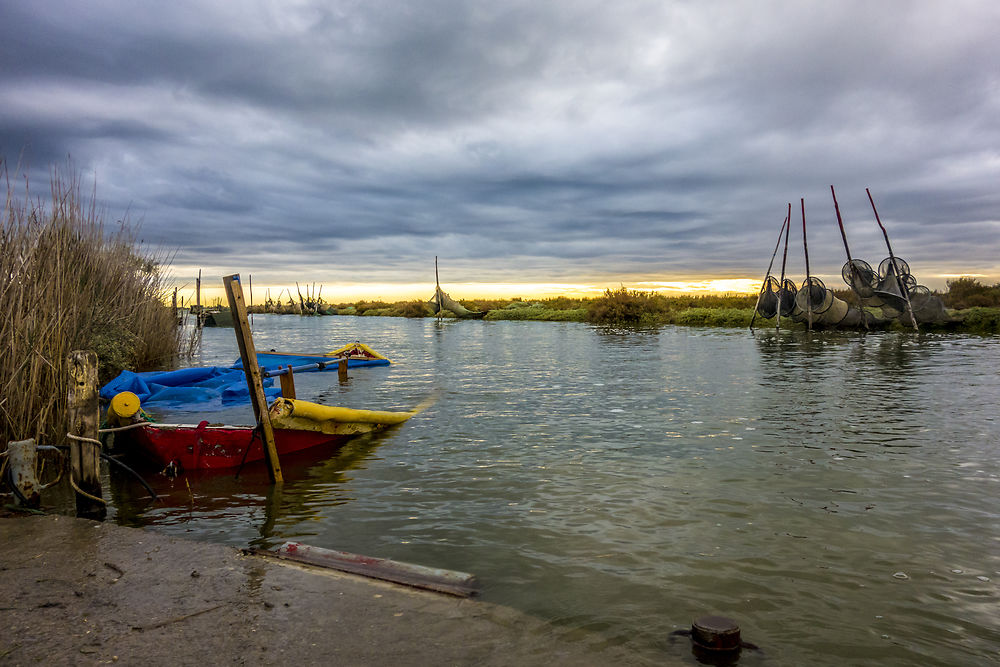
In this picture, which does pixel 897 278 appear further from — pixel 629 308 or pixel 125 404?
pixel 125 404

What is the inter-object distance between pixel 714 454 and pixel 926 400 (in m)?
7.63

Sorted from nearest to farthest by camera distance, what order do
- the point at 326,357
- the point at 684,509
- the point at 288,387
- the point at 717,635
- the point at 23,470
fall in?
the point at 717,635, the point at 23,470, the point at 684,509, the point at 288,387, the point at 326,357

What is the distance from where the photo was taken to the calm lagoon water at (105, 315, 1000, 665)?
15.0 ft

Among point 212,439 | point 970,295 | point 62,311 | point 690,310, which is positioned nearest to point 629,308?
point 690,310

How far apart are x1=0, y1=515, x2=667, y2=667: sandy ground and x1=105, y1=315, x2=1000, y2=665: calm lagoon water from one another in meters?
0.64

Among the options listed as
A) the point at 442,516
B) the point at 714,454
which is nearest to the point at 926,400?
the point at 714,454

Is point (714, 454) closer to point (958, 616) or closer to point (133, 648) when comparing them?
point (958, 616)

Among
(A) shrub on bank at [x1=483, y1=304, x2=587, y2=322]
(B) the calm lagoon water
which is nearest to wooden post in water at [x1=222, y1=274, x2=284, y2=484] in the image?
(B) the calm lagoon water

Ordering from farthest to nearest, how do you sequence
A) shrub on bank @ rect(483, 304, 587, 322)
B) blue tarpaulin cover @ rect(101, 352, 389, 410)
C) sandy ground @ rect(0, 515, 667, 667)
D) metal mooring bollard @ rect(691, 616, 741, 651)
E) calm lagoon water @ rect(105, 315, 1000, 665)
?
shrub on bank @ rect(483, 304, 587, 322) → blue tarpaulin cover @ rect(101, 352, 389, 410) → calm lagoon water @ rect(105, 315, 1000, 665) → metal mooring bollard @ rect(691, 616, 741, 651) → sandy ground @ rect(0, 515, 667, 667)

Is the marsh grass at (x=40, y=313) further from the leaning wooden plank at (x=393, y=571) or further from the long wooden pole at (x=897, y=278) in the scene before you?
the long wooden pole at (x=897, y=278)

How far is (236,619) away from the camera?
403 centimetres

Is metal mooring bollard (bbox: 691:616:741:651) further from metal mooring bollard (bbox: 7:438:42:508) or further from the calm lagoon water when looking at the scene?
metal mooring bollard (bbox: 7:438:42:508)

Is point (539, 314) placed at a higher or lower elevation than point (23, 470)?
higher

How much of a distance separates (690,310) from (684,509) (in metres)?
43.0
